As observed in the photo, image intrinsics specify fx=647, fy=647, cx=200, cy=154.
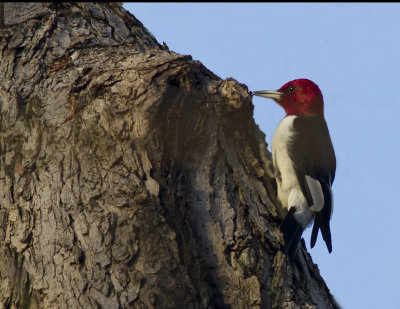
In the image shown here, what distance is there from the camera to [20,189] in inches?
139

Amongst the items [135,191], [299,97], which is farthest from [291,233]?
[299,97]

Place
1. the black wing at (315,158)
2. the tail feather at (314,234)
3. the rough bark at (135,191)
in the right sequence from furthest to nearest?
the black wing at (315,158) → the tail feather at (314,234) → the rough bark at (135,191)

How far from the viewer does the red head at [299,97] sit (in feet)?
16.5

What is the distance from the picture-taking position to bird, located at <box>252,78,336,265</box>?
405 centimetres

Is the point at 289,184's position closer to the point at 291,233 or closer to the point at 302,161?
the point at 302,161

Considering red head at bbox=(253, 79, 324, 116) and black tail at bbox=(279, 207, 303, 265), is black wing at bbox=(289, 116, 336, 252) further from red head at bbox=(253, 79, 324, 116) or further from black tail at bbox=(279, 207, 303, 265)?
black tail at bbox=(279, 207, 303, 265)

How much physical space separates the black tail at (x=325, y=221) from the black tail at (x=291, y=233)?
0.93 feet

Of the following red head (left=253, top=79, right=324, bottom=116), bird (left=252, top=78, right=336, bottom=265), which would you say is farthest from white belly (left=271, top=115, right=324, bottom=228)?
red head (left=253, top=79, right=324, bottom=116)

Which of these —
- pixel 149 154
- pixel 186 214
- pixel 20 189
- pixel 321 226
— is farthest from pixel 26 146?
pixel 321 226

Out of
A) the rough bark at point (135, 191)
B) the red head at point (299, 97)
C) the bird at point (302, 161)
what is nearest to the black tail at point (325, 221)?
the bird at point (302, 161)

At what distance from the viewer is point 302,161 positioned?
14.8 ft

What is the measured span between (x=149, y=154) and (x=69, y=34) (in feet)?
4.00

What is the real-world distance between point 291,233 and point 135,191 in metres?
0.94

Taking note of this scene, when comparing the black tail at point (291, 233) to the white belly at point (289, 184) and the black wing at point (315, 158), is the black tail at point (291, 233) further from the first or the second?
the black wing at point (315, 158)
